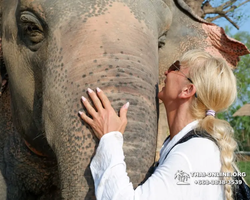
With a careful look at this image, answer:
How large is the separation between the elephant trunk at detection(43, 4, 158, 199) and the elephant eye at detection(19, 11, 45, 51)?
24 centimetres

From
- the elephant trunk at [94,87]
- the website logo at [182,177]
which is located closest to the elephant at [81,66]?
the elephant trunk at [94,87]

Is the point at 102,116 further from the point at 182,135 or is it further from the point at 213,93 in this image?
the point at 213,93

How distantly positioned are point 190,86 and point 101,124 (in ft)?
1.58

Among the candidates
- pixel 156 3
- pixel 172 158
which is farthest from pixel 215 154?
pixel 156 3

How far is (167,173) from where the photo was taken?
1847 mm

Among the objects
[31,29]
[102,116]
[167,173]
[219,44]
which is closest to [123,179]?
[167,173]

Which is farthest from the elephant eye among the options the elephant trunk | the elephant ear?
the elephant ear

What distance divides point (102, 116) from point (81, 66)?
0.98 feet

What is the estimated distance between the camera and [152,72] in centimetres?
229

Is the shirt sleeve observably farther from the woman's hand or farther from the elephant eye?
the elephant eye

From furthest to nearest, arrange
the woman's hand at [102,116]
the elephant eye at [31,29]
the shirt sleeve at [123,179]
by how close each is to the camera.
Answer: the elephant eye at [31,29], the woman's hand at [102,116], the shirt sleeve at [123,179]

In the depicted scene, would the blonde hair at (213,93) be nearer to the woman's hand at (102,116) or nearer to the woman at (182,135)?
the woman at (182,135)

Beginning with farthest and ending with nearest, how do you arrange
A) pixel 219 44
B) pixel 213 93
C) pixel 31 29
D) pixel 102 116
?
pixel 219 44 → pixel 31 29 → pixel 213 93 → pixel 102 116

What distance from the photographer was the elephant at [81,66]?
6.63 feet
